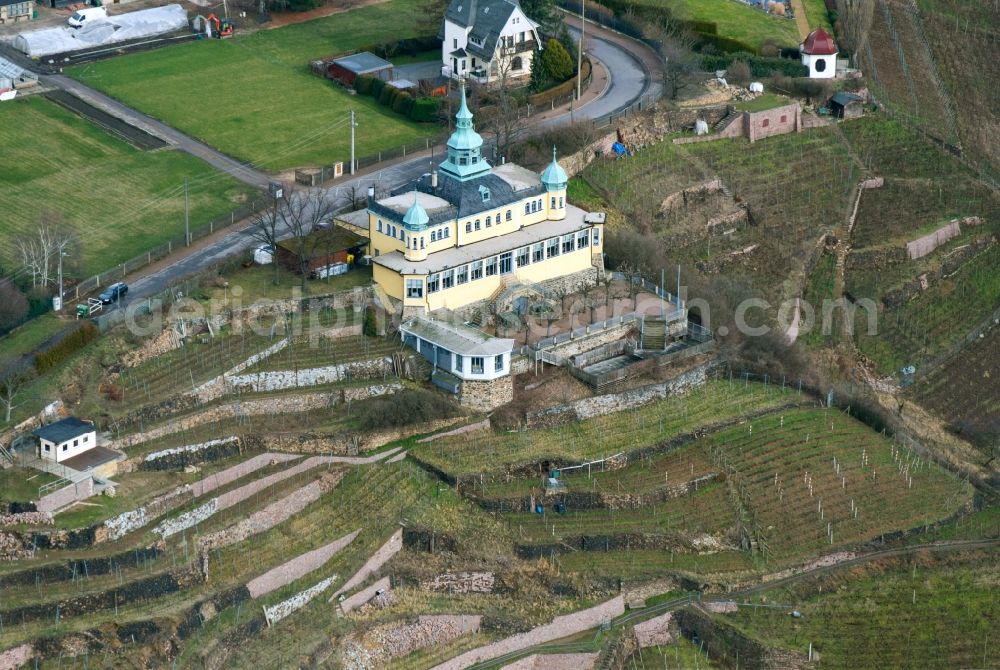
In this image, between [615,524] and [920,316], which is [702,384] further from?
[920,316]

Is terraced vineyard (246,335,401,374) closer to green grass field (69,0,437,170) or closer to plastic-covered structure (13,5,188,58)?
green grass field (69,0,437,170)

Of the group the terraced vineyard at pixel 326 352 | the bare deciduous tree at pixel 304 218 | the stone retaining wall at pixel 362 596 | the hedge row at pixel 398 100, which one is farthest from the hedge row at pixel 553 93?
the stone retaining wall at pixel 362 596

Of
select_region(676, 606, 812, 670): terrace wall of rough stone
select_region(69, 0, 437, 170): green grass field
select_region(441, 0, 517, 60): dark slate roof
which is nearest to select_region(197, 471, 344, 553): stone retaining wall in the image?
select_region(676, 606, 812, 670): terrace wall of rough stone

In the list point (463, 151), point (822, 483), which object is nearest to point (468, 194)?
point (463, 151)

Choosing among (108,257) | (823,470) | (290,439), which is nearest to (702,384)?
(823,470)

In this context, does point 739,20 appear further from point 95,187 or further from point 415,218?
point 95,187
